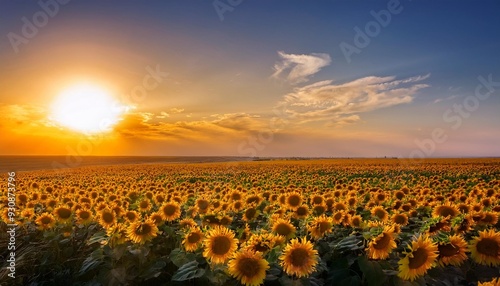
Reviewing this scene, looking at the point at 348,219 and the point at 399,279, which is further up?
the point at 348,219

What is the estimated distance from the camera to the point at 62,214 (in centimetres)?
770

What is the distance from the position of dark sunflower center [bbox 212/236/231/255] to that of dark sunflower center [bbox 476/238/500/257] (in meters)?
3.00

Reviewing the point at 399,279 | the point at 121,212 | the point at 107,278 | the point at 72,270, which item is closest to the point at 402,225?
the point at 399,279

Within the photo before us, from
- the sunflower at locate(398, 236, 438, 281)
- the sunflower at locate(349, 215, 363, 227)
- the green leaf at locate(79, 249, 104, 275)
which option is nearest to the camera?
the sunflower at locate(398, 236, 438, 281)

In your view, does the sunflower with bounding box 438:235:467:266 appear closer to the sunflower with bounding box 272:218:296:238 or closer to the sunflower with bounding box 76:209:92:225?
the sunflower with bounding box 272:218:296:238

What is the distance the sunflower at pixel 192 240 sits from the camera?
514 centimetres

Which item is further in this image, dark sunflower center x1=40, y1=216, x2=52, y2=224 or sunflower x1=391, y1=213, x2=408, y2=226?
dark sunflower center x1=40, y1=216, x2=52, y2=224

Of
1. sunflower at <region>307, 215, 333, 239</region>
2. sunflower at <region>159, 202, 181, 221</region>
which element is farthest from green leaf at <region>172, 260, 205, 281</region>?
sunflower at <region>159, 202, 181, 221</region>

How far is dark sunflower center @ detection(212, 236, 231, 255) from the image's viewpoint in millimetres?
4484

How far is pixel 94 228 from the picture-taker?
23.6 feet

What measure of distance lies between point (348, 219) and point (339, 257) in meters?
1.16

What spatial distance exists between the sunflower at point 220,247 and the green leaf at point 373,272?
4.76 feet

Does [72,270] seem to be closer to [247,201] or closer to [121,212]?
[121,212]

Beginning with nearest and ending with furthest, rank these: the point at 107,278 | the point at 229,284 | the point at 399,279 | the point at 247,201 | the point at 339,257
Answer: the point at 399,279
the point at 229,284
the point at 339,257
the point at 107,278
the point at 247,201
